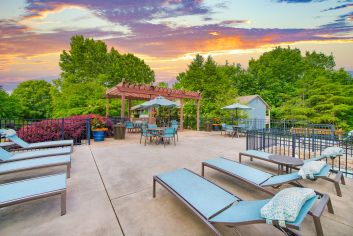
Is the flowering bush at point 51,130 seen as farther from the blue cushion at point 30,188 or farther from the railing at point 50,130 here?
the blue cushion at point 30,188

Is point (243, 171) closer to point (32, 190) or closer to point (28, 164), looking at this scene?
point (32, 190)

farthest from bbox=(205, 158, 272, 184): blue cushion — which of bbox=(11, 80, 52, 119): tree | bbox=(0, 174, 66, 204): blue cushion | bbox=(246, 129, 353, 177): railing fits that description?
bbox=(11, 80, 52, 119): tree

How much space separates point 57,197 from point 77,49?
2600 cm

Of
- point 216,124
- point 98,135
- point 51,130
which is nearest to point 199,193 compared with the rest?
point 98,135

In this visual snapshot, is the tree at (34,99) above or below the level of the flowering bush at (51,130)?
above

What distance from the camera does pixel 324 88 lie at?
19188 mm

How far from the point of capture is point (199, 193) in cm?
233

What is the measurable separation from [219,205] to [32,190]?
8.75 ft

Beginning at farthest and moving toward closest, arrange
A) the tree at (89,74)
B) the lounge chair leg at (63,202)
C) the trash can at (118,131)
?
the tree at (89,74) < the trash can at (118,131) < the lounge chair leg at (63,202)

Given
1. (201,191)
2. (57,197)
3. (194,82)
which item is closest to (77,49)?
(194,82)

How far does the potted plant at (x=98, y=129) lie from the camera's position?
839 centimetres

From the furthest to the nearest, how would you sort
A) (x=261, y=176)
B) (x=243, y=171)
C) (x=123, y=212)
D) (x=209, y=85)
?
(x=209, y=85)
(x=243, y=171)
(x=261, y=176)
(x=123, y=212)

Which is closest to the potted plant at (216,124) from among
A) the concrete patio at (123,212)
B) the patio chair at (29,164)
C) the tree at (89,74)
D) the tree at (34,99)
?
the concrete patio at (123,212)

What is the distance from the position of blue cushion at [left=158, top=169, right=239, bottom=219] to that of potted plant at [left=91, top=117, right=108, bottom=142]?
22.2 feet
